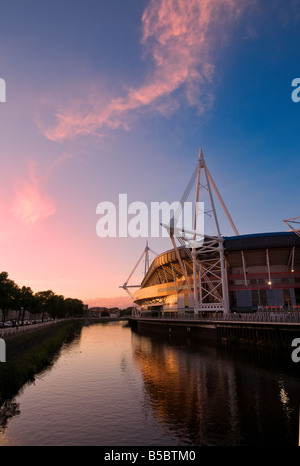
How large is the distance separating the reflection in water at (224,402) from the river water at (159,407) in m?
0.06

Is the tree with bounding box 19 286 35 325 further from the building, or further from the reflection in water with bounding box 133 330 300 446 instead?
the reflection in water with bounding box 133 330 300 446

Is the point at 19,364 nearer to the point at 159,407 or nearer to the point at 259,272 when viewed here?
the point at 159,407

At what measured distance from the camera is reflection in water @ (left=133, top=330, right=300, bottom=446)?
1619 cm

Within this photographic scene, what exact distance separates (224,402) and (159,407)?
4963 millimetres

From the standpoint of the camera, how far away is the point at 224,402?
21938mm

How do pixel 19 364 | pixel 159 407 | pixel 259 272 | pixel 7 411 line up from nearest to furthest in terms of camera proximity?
1. pixel 7 411
2. pixel 159 407
3. pixel 19 364
4. pixel 259 272

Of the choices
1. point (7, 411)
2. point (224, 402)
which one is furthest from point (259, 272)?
point (7, 411)

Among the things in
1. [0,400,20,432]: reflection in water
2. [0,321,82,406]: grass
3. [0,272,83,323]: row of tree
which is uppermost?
[0,272,83,323]: row of tree

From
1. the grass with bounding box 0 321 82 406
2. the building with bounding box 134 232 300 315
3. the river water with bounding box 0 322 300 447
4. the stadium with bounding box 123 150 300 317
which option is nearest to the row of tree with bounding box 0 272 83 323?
the grass with bounding box 0 321 82 406

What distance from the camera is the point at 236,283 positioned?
73.2 meters

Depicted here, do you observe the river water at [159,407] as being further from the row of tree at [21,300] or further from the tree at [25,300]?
the tree at [25,300]

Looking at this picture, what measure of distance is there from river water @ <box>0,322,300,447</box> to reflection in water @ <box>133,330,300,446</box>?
6cm

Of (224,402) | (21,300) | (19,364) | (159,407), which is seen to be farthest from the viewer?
(21,300)

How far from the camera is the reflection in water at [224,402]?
16188 millimetres
